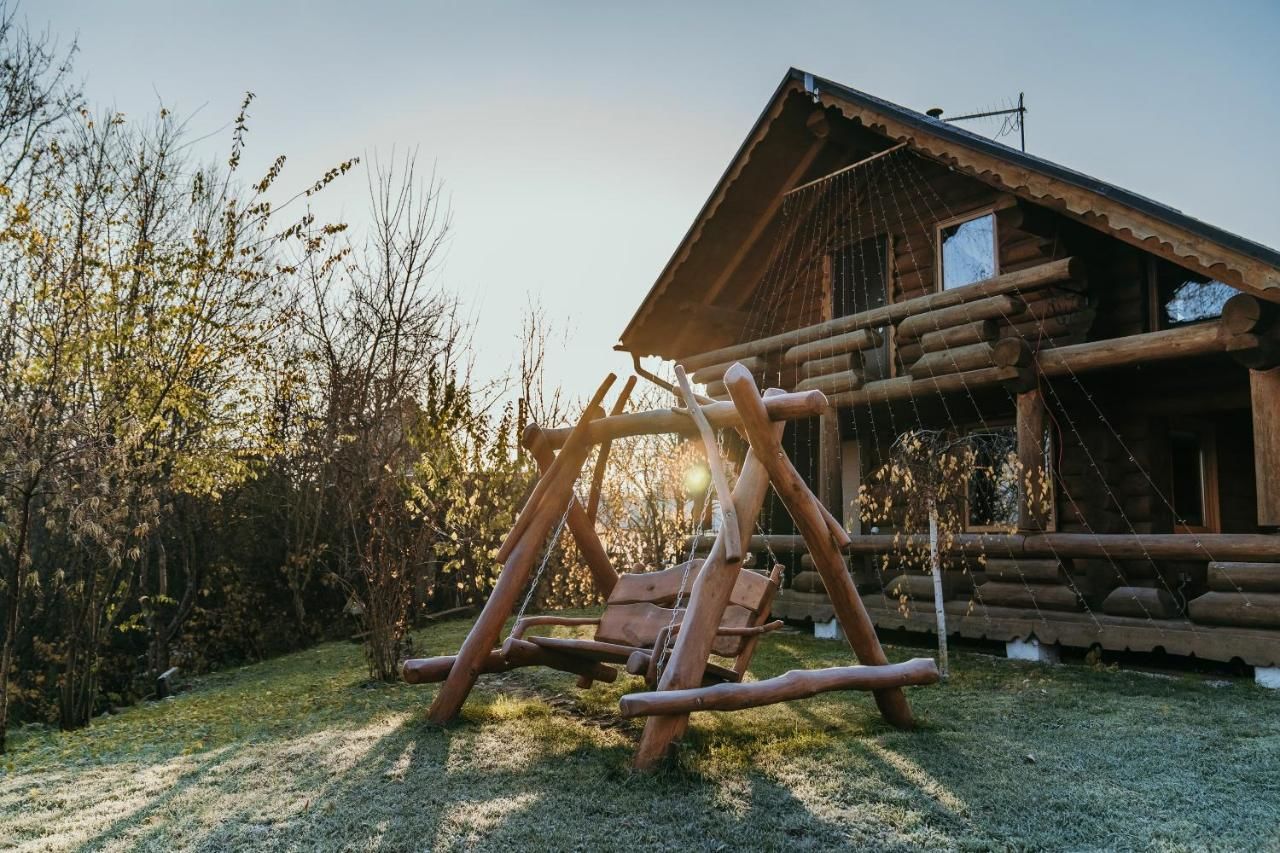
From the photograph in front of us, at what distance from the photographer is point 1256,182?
10.5 m

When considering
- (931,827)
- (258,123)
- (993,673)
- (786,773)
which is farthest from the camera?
(258,123)

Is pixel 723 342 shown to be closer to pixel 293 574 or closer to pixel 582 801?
pixel 293 574

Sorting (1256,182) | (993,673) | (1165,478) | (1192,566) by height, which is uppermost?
(1256,182)

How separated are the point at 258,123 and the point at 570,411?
737cm

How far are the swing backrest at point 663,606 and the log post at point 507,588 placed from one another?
679 mm

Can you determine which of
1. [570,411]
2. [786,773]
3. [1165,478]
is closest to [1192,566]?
[1165,478]

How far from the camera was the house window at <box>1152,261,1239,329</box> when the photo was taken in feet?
28.8

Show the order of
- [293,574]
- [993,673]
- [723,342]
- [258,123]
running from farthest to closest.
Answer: [723,342], [293,574], [258,123], [993,673]

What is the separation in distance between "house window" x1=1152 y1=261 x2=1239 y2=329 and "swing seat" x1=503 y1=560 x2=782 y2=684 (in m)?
5.84

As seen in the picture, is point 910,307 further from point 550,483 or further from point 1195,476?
point 550,483

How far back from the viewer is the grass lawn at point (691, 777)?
3672mm

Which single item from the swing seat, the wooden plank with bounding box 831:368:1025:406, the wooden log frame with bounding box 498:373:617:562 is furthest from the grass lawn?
the wooden plank with bounding box 831:368:1025:406

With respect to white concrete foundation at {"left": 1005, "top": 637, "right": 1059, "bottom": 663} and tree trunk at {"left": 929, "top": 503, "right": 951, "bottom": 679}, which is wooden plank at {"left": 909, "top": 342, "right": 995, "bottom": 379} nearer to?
tree trunk at {"left": 929, "top": 503, "right": 951, "bottom": 679}

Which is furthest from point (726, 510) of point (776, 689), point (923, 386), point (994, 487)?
point (994, 487)
